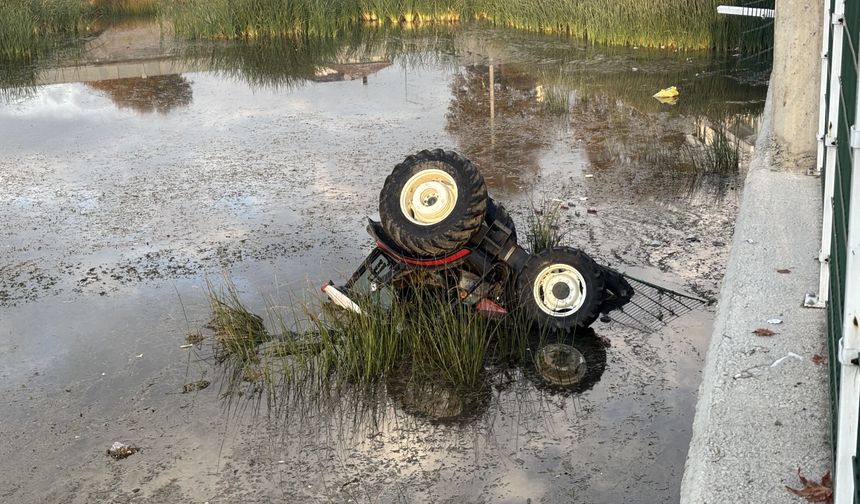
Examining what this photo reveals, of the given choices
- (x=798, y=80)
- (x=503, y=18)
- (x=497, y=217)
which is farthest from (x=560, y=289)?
(x=503, y=18)

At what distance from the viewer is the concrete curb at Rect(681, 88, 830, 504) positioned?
11.1ft

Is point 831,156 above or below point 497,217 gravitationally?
above

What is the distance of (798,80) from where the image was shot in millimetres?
7551

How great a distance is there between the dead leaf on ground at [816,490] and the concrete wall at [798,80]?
4413 mm

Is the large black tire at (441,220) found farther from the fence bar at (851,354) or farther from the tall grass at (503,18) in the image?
the tall grass at (503,18)

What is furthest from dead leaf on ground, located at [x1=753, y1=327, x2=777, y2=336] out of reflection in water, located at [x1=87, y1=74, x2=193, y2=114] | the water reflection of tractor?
reflection in water, located at [x1=87, y1=74, x2=193, y2=114]

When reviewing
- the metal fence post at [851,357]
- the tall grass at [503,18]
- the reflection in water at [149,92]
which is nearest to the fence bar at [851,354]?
the metal fence post at [851,357]

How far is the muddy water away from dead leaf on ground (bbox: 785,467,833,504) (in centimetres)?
134

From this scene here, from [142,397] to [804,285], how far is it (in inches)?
133

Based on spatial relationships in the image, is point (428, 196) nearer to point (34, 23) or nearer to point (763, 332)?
point (763, 332)

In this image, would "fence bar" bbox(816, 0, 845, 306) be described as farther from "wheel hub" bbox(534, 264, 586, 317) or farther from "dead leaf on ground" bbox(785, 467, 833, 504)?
"wheel hub" bbox(534, 264, 586, 317)

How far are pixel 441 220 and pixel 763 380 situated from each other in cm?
266

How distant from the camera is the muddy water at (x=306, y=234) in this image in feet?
16.4

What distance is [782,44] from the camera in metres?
7.56
